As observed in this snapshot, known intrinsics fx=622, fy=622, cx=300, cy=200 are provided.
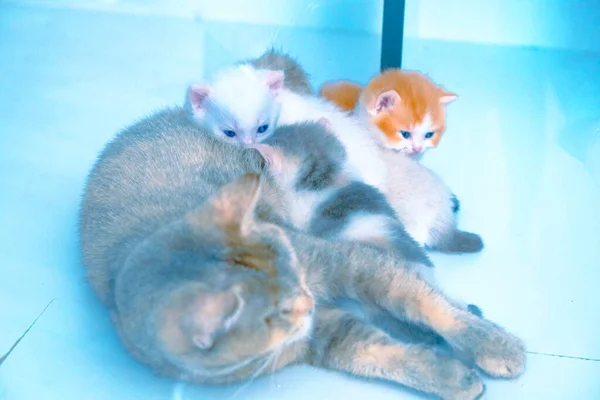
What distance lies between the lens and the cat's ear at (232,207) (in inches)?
47.4

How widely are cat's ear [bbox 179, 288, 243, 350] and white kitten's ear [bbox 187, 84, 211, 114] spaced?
3.31 feet

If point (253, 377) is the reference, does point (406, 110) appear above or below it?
above

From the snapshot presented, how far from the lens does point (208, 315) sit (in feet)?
3.40

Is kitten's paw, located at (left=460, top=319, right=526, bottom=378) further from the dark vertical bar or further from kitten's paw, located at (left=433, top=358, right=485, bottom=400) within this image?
the dark vertical bar

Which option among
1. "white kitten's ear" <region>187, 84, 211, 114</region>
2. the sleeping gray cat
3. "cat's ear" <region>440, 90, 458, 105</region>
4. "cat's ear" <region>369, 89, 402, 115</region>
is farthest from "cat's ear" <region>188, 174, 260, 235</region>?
"cat's ear" <region>440, 90, 458, 105</region>

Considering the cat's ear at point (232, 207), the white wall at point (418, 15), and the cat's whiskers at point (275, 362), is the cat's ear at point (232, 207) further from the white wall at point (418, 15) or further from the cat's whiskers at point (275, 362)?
the white wall at point (418, 15)

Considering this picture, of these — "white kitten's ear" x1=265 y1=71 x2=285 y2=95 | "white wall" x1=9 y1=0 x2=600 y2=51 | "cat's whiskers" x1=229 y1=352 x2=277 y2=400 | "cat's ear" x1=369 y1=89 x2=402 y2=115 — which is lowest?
"cat's whiskers" x1=229 y1=352 x2=277 y2=400

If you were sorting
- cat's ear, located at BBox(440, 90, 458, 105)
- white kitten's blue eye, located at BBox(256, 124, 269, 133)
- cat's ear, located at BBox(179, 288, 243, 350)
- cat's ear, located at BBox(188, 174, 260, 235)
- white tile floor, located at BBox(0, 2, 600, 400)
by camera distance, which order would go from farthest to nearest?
cat's ear, located at BBox(440, 90, 458, 105) < white kitten's blue eye, located at BBox(256, 124, 269, 133) < white tile floor, located at BBox(0, 2, 600, 400) < cat's ear, located at BBox(188, 174, 260, 235) < cat's ear, located at BBox(179, 288, 243, 350)

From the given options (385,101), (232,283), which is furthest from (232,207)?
(385,101)

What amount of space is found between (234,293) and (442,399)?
601 mm

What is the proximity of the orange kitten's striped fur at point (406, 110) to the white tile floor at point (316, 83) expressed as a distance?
18cm

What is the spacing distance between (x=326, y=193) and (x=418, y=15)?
1.34m

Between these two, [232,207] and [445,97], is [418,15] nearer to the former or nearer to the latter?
[445,97]

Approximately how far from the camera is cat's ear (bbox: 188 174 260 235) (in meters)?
1.20
